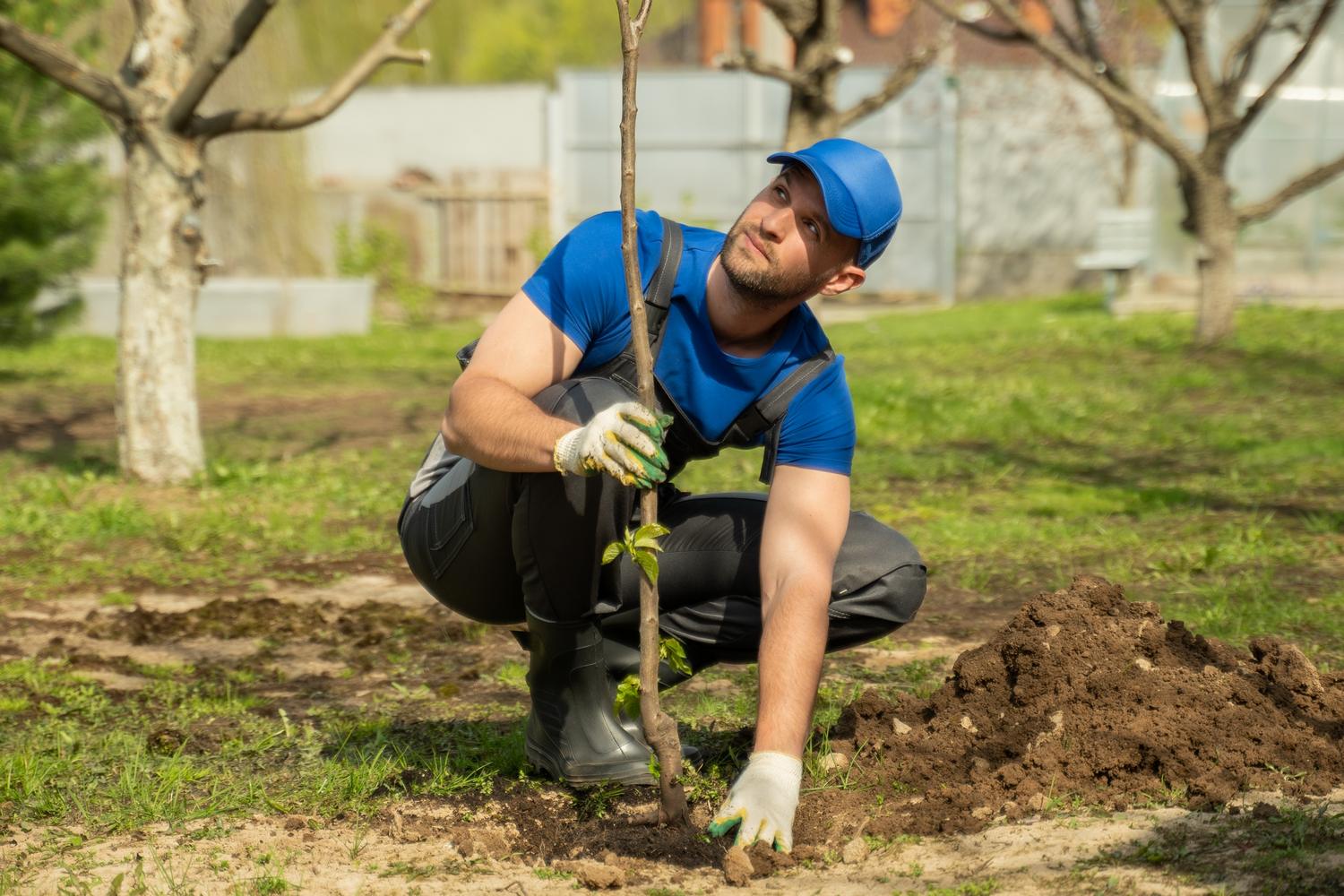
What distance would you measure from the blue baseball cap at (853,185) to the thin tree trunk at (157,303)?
4280 mm

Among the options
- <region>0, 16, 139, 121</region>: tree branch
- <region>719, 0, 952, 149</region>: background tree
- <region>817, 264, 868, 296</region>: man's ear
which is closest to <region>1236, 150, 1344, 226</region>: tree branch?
<region>719, 0, 952, 149</region>: background tree

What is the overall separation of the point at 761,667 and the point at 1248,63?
9250 mm

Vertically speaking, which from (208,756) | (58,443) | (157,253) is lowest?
(208,756)

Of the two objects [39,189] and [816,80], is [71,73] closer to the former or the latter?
[39,189]

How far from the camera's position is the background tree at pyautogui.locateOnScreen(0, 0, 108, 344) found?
9992mm

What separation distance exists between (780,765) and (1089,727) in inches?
25.6

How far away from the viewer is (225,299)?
14.3m

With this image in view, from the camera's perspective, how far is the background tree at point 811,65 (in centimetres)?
923

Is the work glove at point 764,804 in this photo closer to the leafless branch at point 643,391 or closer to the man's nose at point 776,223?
the leafless branch at point 643,391

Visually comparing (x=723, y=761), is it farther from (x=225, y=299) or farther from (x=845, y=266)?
(x=225, y=299)

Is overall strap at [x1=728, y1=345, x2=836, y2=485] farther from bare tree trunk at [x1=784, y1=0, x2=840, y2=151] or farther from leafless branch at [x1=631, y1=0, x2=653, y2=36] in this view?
bare tree trunk at [x1=784, y1=0, x2=840, y2=151]

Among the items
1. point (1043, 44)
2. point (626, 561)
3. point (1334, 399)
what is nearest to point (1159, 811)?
point (626, 561)

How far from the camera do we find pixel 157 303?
6512 mm

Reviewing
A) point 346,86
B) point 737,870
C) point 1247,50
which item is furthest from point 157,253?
point 1247,50
